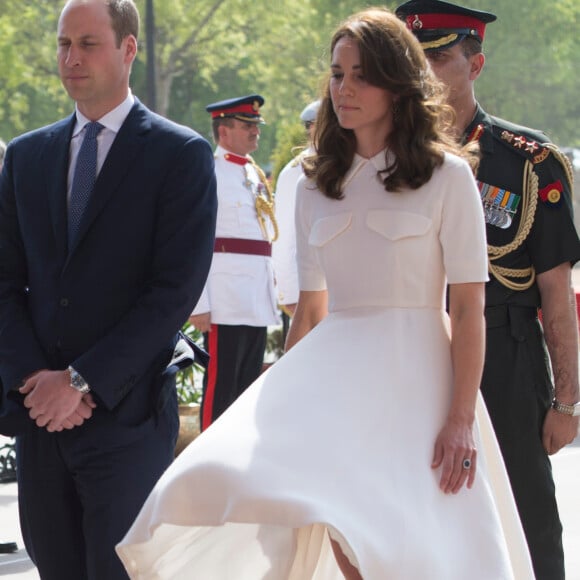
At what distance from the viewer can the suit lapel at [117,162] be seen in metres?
3.56

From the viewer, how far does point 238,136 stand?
27.1 feet

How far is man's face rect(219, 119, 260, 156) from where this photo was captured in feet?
27.1

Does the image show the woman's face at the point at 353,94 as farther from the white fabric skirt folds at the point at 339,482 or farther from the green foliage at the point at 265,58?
the green foliage at the point at 265,58

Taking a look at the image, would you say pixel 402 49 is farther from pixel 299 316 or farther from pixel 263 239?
pixel 263 239

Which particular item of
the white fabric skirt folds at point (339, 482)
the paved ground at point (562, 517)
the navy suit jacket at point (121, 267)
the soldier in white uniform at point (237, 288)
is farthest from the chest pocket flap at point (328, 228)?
the soldier in white uniform at point (237, 288)

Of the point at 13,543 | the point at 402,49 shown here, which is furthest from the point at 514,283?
the point at 13,543

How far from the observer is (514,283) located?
155 inches

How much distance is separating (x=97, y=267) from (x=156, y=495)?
28.4 inches

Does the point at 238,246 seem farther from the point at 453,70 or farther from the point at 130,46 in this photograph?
the point at 130,46

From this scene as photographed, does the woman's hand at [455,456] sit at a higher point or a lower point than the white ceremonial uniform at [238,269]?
higher

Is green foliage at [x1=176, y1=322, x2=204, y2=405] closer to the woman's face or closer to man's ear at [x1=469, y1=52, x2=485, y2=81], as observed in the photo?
man's ear at [x1=469, y1=52, x2=485, y2=81]

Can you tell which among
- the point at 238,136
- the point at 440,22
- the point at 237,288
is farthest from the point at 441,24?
the point at 238,136

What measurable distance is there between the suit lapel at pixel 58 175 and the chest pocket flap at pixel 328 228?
630 millimetres

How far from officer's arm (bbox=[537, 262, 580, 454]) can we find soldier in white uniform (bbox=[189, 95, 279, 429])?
380 centimetres
